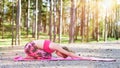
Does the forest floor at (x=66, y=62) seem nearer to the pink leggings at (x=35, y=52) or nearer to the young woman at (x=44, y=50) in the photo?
the young woman at (x=44, y=50)

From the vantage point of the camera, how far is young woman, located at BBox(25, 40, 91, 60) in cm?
1245

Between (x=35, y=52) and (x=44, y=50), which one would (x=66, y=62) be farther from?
(x=35, y=52)

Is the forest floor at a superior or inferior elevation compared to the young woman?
inferior

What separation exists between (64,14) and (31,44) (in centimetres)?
5270

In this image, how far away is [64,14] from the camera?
6525 centimetres

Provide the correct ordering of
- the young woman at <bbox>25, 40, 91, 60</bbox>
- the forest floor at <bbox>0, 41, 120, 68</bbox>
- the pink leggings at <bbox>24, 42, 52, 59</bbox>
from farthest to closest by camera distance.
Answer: the pink leggings at <bbox>24, 42, 52, 59</bbox> → the young woman at <bbox>25, 40, 91, 60</bbox> → the forest floor at <bbox>0, 41, 120, 68</bbox>

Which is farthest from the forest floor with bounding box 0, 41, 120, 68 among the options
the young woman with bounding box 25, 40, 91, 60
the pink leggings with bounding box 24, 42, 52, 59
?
the pink leggings with bounding box 24, 42, 52, 59

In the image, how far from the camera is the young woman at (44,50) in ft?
40.8

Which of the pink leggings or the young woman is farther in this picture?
the pink leggings

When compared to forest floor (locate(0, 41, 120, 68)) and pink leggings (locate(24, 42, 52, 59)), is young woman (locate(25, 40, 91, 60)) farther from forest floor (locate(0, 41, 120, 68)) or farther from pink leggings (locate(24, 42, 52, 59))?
forest floor (locate(0, 41, 120, 68))

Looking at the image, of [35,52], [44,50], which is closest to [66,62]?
[44,50]

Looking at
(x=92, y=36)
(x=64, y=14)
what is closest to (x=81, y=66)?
(x=92, y=36)

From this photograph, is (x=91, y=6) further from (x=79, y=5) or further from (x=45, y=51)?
(x=45, y=51)

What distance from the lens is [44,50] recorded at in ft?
41.6
